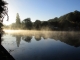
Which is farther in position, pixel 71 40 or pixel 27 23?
pixel 27 23

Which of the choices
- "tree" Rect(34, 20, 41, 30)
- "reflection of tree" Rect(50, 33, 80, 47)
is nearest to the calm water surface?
"reflection of tree" Rect(50, 33, 80, 47)

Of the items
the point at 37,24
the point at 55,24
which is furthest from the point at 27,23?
the point at 55,24

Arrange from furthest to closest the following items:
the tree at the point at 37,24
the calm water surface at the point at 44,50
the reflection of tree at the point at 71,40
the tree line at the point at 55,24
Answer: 1. the tree at the point at 37,24
2. the tree line at the point at 55,24
3. the reflection of tree at the point at 71,40
4. the calm water surface at the point at 44,50

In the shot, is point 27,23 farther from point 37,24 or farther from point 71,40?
point 71,40

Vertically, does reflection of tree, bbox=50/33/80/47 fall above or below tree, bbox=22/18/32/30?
below

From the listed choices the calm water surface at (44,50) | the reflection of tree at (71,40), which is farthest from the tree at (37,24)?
the calm water surface at (44,50)

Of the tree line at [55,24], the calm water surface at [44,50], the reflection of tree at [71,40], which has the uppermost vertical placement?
the tree line at [55,24]

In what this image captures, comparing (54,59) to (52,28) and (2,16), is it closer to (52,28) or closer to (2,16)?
(2,16)

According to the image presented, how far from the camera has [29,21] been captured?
499 ft

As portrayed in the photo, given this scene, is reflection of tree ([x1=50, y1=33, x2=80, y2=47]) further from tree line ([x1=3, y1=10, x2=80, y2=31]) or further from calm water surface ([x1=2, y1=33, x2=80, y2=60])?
tree line ([x1=3, y1=10, x2=80, y2=31])

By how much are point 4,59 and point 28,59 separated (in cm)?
710

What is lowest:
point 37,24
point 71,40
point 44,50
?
point 44,50

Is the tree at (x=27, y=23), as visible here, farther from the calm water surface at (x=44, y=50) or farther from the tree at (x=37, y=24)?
the calm water surface at (x=44, y=50)

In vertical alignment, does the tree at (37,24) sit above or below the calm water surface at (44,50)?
above
